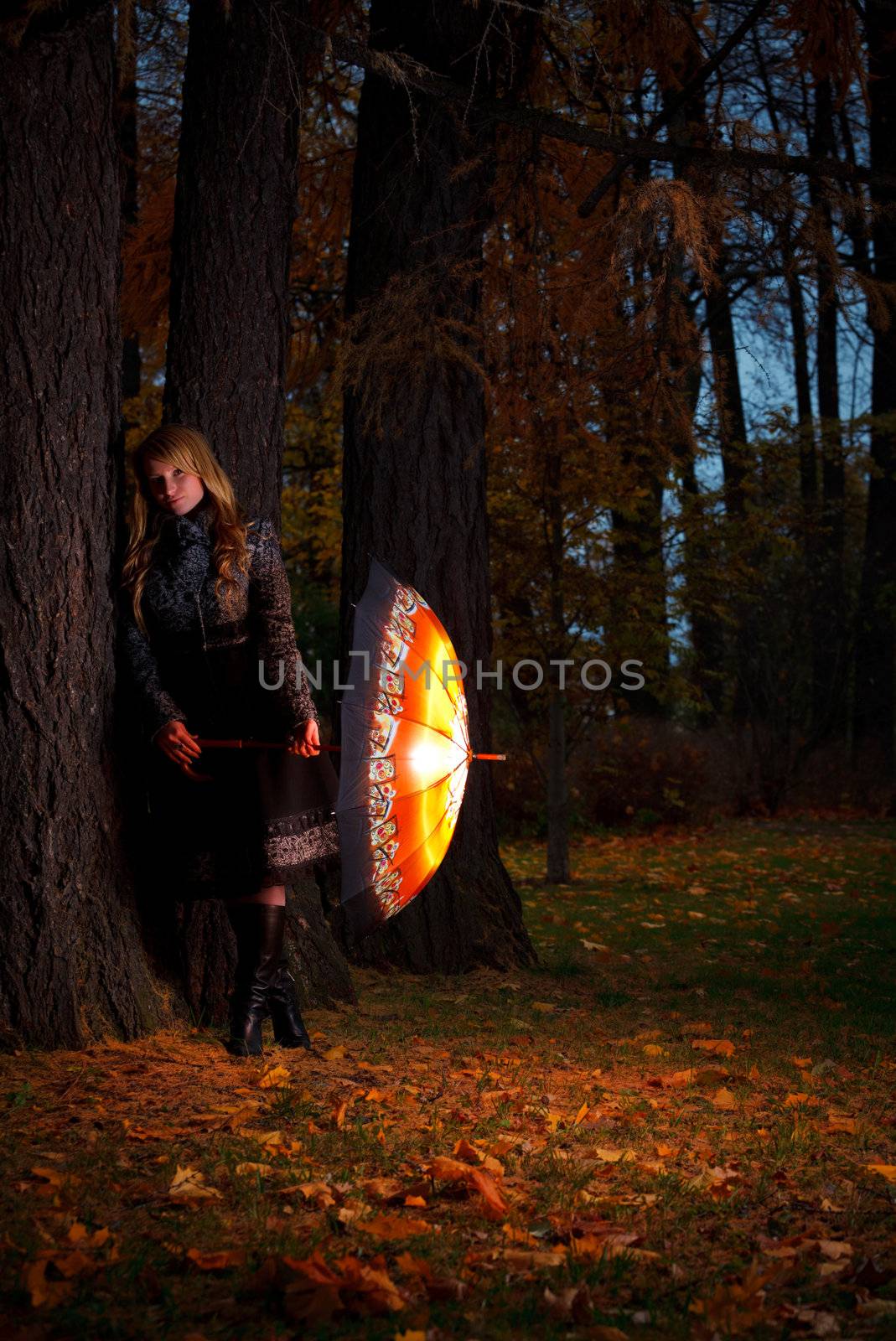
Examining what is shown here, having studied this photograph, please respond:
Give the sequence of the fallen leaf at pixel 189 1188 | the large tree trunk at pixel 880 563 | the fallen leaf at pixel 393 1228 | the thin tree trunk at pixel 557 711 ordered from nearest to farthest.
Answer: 1. the fallen leaf at pixel 393 1228
2. the fallen leaf at pixel 189 1188
3. the thin tree trunk at pixel 557 711
4. the large tree trunk at pixel 880 563

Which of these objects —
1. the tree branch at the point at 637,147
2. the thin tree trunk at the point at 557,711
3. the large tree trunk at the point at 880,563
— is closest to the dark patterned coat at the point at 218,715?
the tree branch at the point at 637,147

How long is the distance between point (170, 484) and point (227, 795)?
1.09 m

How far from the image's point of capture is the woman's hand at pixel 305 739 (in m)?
4.35

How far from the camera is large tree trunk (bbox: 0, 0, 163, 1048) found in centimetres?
412

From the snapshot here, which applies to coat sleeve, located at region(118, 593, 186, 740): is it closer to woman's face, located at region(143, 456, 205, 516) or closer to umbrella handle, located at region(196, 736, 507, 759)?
umbrella handle, located at region(196, 736, 507, 759)

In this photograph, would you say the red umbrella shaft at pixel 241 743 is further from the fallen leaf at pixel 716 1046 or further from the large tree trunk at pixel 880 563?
the large tree trunk at pixel 880 563

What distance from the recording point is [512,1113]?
3.90 meters

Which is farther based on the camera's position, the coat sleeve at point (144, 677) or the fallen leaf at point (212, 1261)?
the coat sleeve at point (144, 677)

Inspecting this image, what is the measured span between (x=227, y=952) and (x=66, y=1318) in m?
2.24

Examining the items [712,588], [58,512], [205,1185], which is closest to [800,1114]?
[205,1185]

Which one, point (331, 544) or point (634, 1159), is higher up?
point (331, 544)

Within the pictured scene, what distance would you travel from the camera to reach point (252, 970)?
4.34 meters

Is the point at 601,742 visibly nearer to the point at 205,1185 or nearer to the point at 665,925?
the point at 665,925

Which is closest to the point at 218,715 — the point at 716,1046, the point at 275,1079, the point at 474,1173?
the point at 275,1079
